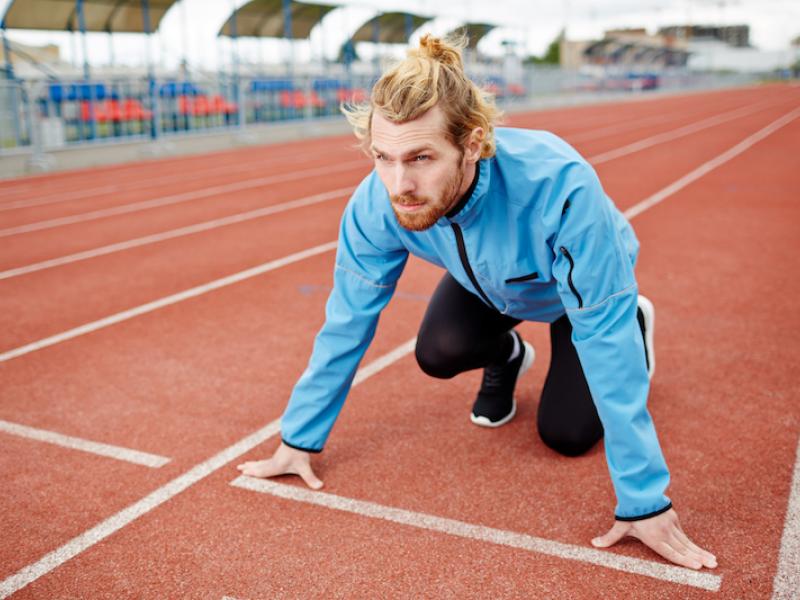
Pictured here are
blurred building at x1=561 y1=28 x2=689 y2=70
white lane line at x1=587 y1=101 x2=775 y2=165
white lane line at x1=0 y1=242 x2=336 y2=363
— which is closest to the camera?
white lane line at x1=0 y1=242 x2=336 y2=363

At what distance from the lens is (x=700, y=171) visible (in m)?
12.8

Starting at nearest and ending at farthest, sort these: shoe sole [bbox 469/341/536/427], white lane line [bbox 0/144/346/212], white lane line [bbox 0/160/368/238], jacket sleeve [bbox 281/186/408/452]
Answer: jacket sleeve [bbox 281/186/408/452] < shoe sole [bbox 469/341/536/427] < white lane line [bbox 0/160/368/238] < white lane line [bbox 0/144/346/212]

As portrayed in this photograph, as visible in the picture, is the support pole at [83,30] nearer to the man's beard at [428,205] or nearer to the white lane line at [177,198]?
the white lane line at [177,198]

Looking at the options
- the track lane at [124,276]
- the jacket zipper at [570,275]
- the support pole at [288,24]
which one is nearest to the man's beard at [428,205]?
the jacket zipper at [570,275]

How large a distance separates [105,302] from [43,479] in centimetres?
286

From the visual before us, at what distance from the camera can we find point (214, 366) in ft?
15.0

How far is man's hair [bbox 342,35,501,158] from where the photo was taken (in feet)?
8.14

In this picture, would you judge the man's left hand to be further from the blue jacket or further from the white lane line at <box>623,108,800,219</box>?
the white lane line at <box>623,108,800,219</box>

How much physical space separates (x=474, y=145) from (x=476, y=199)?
19cm

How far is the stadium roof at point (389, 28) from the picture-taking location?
26.1 meters

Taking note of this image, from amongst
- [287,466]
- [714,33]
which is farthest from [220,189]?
[714,33]

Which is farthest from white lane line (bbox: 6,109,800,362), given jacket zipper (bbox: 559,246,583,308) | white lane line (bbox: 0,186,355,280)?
jacket zipper (bbox: 559,246,583,308)

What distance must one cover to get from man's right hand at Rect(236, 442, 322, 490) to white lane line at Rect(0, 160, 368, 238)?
6678mm

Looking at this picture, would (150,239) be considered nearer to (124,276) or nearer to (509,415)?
(124,276)
